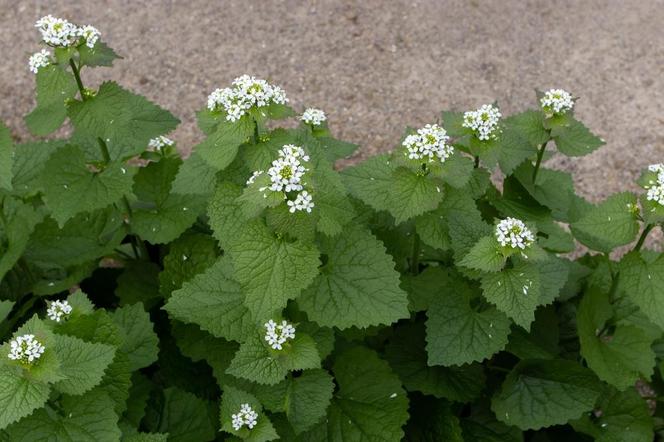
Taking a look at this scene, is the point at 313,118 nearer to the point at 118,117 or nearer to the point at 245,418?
the point at 118,117

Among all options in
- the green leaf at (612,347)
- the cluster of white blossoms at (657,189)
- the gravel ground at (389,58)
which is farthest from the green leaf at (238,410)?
the gravel ground at (389,58)

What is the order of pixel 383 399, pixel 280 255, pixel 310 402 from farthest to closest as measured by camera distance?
pixel 383 399 → pixel 310 402 → pixel 280 255

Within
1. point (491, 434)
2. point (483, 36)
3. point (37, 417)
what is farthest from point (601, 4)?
point (37, 417)

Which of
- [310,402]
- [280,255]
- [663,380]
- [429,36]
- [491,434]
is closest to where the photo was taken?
[280,255]

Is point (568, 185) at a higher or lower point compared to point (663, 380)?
higher

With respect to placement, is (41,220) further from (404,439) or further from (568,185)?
(568,185)

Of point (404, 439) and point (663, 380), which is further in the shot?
point (663, 380)
